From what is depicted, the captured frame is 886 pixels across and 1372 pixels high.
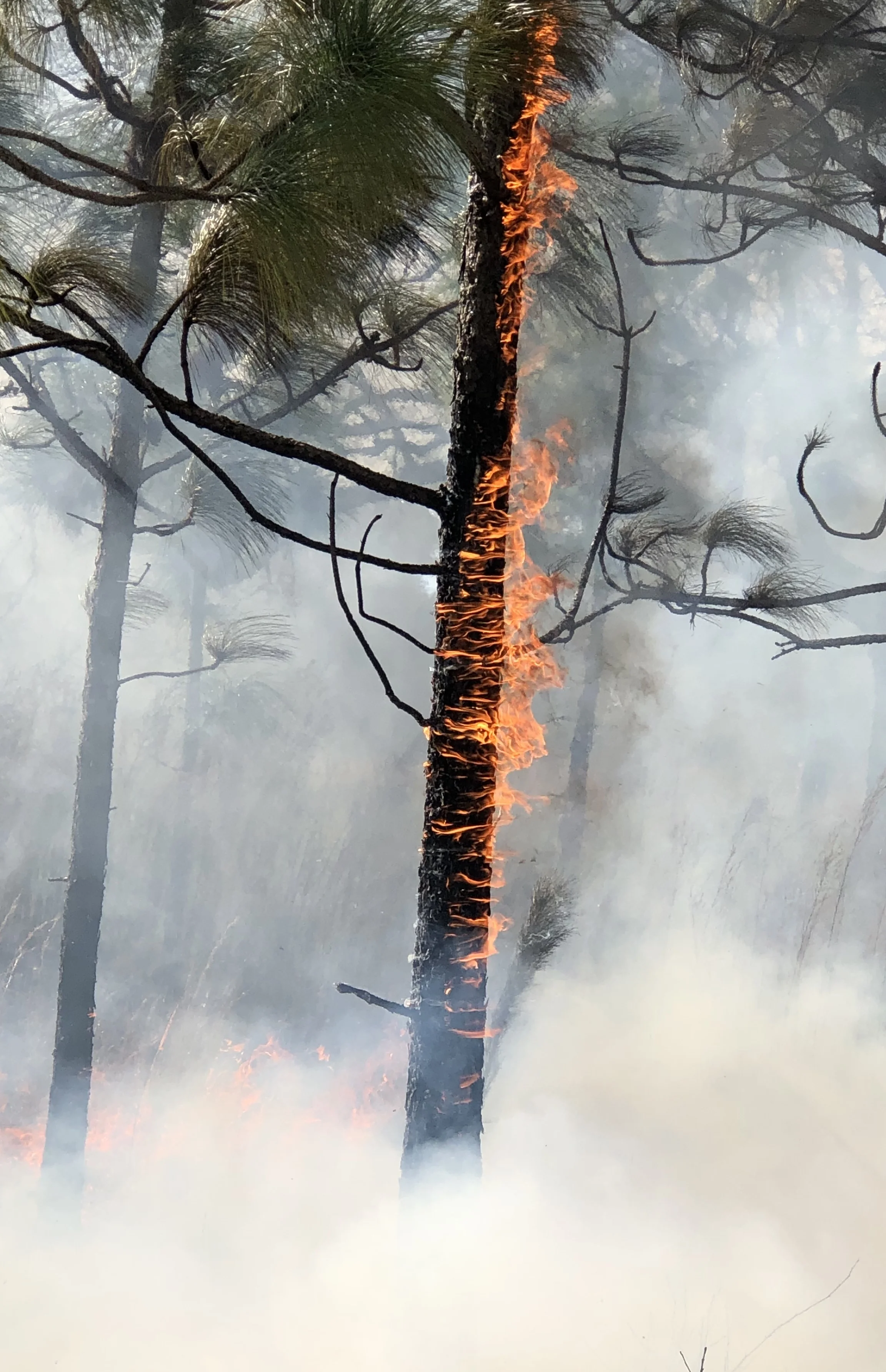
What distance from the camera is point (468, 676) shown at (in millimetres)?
→ 1199

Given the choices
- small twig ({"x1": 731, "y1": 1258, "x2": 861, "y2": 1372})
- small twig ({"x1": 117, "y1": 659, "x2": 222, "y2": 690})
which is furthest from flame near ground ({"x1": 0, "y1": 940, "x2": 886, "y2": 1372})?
small twig ({"x1": 117, "y1": 659, "x2": 222, "y2": 690})

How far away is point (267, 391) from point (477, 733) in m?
1.11

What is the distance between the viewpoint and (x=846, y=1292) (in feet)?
4.83

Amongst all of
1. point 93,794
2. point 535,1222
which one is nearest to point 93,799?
point 93,794

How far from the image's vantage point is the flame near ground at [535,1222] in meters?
1.31

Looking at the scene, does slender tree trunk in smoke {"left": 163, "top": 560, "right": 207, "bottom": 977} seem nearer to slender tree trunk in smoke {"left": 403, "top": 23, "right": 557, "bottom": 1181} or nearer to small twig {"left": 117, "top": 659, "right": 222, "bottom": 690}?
small twig {"left": 117, "top": 659, "right": 222, "bottom": 690}

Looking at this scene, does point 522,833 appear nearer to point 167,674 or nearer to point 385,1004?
point 167,674

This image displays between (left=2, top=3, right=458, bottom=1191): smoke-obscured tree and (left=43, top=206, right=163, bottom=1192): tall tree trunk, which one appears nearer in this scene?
(left=2, top=3, right=458, bottom=1191): smoke-obscured tree

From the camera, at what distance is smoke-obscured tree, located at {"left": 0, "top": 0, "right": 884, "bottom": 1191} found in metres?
0.92

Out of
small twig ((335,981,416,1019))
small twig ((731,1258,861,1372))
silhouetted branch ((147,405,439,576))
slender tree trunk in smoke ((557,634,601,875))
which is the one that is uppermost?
silhouetted branch ((147,405,439,576))

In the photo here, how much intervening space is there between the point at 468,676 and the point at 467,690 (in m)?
0.02

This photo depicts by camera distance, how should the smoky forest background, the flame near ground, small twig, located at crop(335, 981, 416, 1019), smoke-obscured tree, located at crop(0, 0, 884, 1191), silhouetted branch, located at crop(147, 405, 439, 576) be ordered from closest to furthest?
smoke-obscured tree, located at crop(0, 0, 884, 1191), silhouetted branch, located at crop(147, 405, 439, 576), small twig, located at crop(335, 981, 416, 1019), the flame near ground, the smoky forest background

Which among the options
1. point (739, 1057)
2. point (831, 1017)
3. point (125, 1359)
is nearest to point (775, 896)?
point (831, 1017)

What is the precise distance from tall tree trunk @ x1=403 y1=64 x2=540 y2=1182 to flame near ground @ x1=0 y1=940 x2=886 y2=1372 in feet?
0.59
